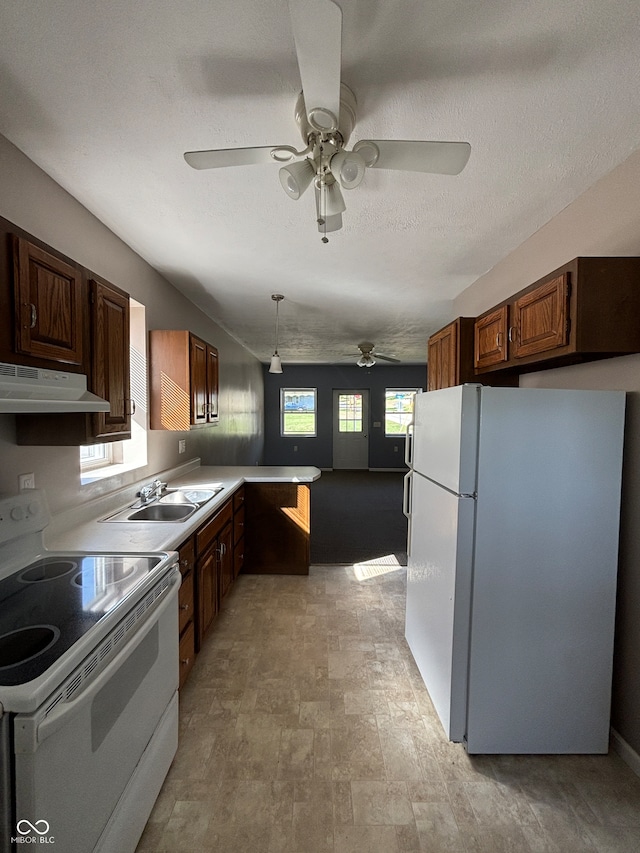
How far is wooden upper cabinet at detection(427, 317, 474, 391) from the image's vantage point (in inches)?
105

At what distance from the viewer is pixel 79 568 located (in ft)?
4.75

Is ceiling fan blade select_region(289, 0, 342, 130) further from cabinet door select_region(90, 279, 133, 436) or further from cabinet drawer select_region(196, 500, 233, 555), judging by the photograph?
cabinet drawer select_region(196, 500, 233, 555)

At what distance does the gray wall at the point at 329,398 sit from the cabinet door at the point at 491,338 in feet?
20.7

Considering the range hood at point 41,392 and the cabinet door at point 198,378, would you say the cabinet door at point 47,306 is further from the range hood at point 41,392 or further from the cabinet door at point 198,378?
the cabinet door at point 198,378

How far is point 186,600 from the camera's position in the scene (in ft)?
6.64

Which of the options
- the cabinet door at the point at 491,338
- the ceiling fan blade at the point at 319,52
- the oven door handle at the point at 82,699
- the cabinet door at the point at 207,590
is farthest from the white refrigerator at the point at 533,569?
the cabinet door at the point at 207,590

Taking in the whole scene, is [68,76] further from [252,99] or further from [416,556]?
[416,556]

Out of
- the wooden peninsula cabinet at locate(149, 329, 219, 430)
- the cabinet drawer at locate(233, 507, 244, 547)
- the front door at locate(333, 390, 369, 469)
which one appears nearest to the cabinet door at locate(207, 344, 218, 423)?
the wooden peninsula cabinet at locate(149, 329, 219, 430)

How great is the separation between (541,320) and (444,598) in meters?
1.41

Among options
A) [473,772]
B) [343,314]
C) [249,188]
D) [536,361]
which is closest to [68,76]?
[249,188]

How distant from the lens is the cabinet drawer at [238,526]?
3.03 meters

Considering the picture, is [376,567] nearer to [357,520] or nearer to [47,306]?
[357,520]

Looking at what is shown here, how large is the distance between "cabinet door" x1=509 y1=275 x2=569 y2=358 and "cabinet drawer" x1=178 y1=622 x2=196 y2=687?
2.31 meters

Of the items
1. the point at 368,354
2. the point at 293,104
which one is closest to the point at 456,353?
the point at 293,104
